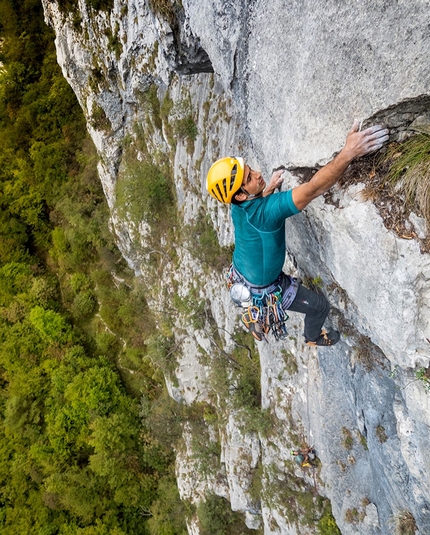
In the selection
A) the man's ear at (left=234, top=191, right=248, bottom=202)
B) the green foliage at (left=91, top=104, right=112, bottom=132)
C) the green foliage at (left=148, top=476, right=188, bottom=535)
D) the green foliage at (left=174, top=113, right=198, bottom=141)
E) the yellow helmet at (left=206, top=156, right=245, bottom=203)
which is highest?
the yellow helmet at (left=206, top=156, right=245, bottom=203)

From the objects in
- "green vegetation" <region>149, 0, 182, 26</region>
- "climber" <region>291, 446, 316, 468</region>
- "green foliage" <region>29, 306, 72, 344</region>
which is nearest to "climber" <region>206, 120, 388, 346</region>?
"climber" <region>291, 446, 316, 468</region>

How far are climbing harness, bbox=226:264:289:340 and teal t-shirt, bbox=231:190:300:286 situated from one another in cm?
13

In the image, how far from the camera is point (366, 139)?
3.36 m

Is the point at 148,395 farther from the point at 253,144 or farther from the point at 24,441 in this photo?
the point at 253,144

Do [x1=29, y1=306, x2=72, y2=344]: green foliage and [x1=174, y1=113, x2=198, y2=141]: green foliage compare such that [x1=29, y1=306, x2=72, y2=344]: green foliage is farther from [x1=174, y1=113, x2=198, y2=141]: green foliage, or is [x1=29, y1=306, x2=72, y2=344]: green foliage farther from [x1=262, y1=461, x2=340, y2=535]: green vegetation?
[x1=262, y1=461, x2=340, y2=535]: green vegetation

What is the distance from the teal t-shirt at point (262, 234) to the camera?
3.47 meters

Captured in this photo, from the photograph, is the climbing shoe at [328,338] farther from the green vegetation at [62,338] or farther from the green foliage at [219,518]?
the green vegetation at [62,338]

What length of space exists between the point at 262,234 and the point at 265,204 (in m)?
0.35

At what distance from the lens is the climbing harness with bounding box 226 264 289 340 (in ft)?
15.3

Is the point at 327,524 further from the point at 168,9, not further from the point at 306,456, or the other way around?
the point at 168,9

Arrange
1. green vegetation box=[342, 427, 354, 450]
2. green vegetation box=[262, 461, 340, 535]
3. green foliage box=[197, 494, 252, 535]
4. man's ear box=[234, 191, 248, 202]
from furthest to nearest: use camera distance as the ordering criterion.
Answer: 1. green foliage box=[197, 494, 252, 535]
2. green vegetation box=[262, 461, 340, 535]
3. green vegetation box=[342, 427, 354, 450]
4. man's ear box=[234, 191, 248, 202]

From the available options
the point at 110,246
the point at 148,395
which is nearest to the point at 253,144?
the point at 110,246

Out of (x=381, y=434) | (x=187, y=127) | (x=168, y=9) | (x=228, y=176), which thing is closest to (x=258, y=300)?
(x=228, y=176)

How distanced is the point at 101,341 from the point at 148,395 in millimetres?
3198
